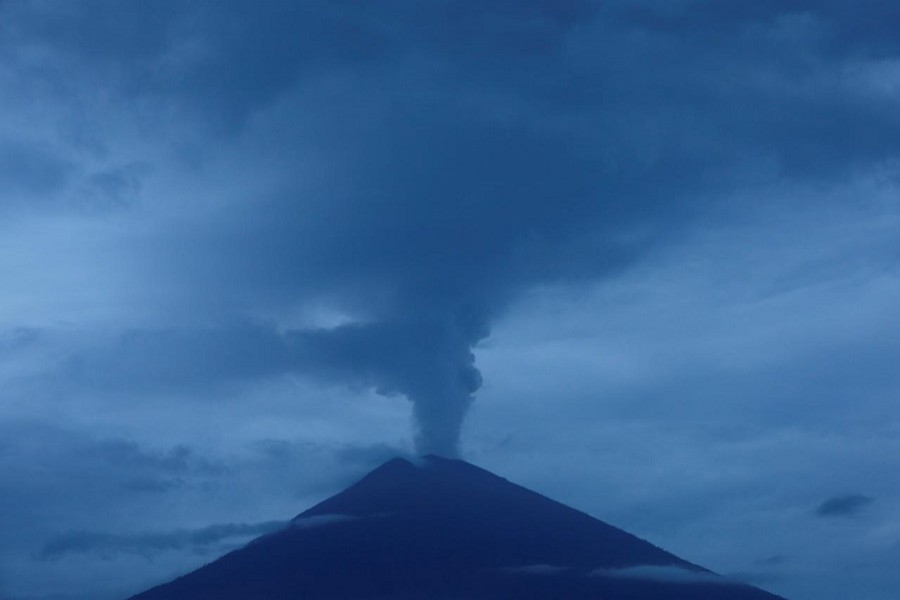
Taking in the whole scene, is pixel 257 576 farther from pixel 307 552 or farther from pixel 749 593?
pixel 749 593

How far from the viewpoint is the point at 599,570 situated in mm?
107438

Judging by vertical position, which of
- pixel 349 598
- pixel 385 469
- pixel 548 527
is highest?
pixel 385 469

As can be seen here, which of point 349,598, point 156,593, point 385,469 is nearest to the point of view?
point 349,598

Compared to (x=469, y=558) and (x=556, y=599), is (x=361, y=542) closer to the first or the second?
(x=469, y=558)

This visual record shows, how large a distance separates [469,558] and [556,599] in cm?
983

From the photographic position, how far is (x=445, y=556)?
108 metres

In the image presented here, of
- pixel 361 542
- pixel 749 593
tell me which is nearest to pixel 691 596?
pixel 749 593

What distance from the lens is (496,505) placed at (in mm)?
120812

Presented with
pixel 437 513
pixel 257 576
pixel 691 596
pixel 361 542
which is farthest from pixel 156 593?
pixel 691 596

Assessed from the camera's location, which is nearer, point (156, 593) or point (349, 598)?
point (349, 598)

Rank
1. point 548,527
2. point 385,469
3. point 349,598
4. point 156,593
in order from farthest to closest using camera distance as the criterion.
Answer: point 385,469 → point 548,527 → point 156,593 → point 349,598

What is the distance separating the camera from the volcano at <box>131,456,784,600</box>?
338 ft

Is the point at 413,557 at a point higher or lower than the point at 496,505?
lower

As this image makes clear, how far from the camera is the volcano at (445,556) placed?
10294 centimetres
